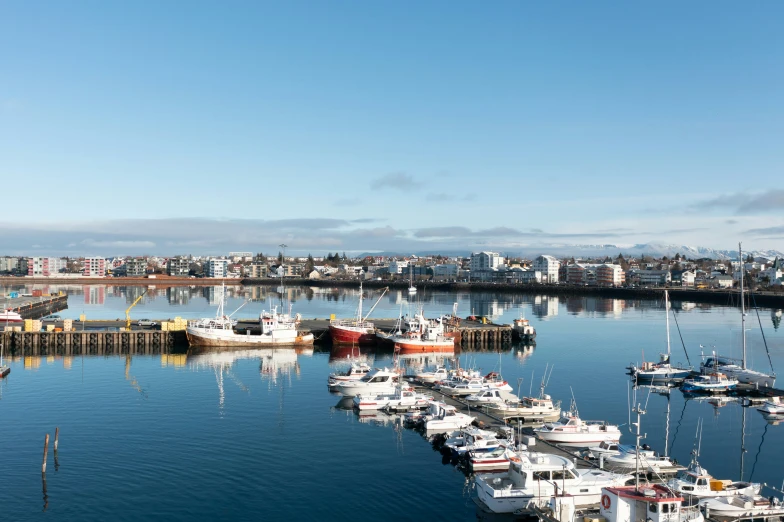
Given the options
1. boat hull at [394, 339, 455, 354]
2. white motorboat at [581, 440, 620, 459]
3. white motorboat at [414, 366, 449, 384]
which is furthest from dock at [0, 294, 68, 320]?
white motorboat at [581, 440, 620, 459]

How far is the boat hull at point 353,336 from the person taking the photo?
61094 millimetres

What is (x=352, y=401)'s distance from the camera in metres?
37.4

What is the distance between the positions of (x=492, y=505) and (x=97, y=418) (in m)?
20.5

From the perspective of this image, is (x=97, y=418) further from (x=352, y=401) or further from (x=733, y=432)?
(x=733, y=432)

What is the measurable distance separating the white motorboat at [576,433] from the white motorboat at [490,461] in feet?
13.6

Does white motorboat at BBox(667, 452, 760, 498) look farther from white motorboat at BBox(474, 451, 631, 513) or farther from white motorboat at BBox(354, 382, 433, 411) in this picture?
white motorboat at BBox(354, 382, 433, 411)

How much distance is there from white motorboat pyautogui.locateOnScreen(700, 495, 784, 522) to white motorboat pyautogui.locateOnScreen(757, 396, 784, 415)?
17.3 metres

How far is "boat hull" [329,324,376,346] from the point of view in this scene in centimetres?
6109

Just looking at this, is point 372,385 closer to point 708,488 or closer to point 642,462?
point 642,462

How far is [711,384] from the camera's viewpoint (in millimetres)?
42688

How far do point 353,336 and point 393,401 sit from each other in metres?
26.3

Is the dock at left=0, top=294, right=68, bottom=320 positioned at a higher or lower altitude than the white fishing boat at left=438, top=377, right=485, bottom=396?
higher

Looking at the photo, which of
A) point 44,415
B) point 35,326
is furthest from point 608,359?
point 35,326

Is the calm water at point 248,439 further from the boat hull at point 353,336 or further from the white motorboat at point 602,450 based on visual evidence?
the boat hull at point 353,336
